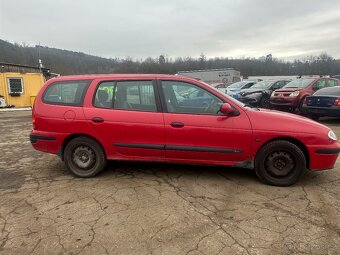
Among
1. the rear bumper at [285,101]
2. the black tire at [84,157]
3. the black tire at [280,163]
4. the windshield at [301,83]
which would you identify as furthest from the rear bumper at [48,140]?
the windshield at [301,83]

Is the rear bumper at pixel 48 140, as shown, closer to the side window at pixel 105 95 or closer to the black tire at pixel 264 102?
the side window at pixel 105 95

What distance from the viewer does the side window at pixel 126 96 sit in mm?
4852

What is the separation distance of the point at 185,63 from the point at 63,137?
75465mm

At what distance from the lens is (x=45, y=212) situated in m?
3.80

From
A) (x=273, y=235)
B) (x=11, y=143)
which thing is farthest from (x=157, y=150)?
(x=11, y=143)

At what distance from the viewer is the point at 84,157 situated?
5.09 m

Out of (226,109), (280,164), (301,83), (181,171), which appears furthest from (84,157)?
(301,83)

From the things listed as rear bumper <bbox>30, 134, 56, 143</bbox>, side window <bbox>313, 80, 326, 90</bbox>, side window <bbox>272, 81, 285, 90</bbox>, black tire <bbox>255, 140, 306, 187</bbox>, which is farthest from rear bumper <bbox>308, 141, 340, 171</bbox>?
side window <bbox>272, 81, 285, 90</bbox>

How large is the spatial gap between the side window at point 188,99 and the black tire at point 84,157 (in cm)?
136

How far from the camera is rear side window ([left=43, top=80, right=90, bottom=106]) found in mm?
5027

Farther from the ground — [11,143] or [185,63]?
[185,63]

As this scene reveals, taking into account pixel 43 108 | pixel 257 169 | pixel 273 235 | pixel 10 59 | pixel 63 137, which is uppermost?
pixel 10 59

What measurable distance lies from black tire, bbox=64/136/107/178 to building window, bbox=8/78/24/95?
18.2 metres

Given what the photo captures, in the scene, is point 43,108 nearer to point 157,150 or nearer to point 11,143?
point 157,150
